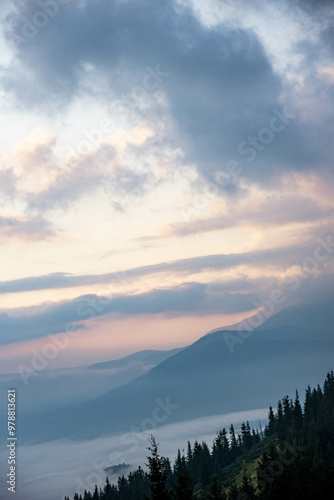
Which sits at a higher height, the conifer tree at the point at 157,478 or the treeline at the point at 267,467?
the conifer tree at the point at 157,478

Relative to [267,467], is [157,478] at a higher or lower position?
higher

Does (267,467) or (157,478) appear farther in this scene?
(267,467)

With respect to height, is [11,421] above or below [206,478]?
above

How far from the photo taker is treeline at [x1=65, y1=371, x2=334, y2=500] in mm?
39438

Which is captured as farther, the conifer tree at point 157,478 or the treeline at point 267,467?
the treeline at point 267,467

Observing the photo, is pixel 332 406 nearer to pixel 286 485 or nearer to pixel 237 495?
pixel 237 495

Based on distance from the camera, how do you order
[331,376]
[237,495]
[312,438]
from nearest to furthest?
1. [237,495]
2. [312,438]
3. [331,376]

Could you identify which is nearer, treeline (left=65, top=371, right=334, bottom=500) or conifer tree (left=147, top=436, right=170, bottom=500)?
conifer tree (left=147, top=436, right=170, bottom=500)

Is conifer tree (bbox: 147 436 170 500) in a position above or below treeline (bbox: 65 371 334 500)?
above

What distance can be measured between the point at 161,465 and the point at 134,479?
441ft

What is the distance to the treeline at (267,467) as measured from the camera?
39.4 meters

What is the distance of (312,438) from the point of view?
9700 centimetres

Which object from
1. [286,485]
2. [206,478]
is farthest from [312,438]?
[206,478]

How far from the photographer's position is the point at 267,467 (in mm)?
87000
